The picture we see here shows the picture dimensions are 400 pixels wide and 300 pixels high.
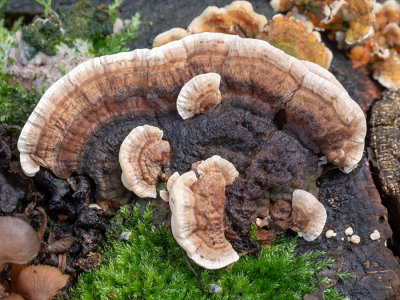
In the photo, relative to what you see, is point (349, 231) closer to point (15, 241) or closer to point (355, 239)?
point (355, 239)

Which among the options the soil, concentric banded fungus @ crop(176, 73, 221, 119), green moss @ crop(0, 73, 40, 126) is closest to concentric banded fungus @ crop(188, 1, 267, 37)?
concentric banded fungus @ crop(176, 73, 221, 119)

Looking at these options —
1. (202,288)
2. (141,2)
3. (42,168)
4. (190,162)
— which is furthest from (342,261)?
(141,2)

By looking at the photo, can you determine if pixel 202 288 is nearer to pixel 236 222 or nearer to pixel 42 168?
pixel 236 222

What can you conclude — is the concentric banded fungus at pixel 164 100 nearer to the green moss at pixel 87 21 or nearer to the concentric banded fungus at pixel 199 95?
the concentric banded fungus at pixel 199 95

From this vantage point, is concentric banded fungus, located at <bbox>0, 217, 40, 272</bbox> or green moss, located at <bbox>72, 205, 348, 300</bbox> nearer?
Answer: concentric banded fungus, located at <bbox>0, 217, 40, 272</bbox>

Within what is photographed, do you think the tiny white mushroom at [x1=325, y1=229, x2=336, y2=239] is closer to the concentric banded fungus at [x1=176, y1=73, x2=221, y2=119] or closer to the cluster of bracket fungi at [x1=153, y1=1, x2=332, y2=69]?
the concentric banded fungus at [x1=176, y1=73, x2=221, y2=119]

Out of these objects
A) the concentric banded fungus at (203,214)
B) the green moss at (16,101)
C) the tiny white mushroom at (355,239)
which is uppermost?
the green moss at (16,101)

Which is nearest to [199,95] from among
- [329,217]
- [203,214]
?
[203,214]

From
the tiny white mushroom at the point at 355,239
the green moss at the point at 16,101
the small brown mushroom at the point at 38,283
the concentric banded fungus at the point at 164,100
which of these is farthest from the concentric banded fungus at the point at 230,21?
the small brown mushroom at the point at 38,283
